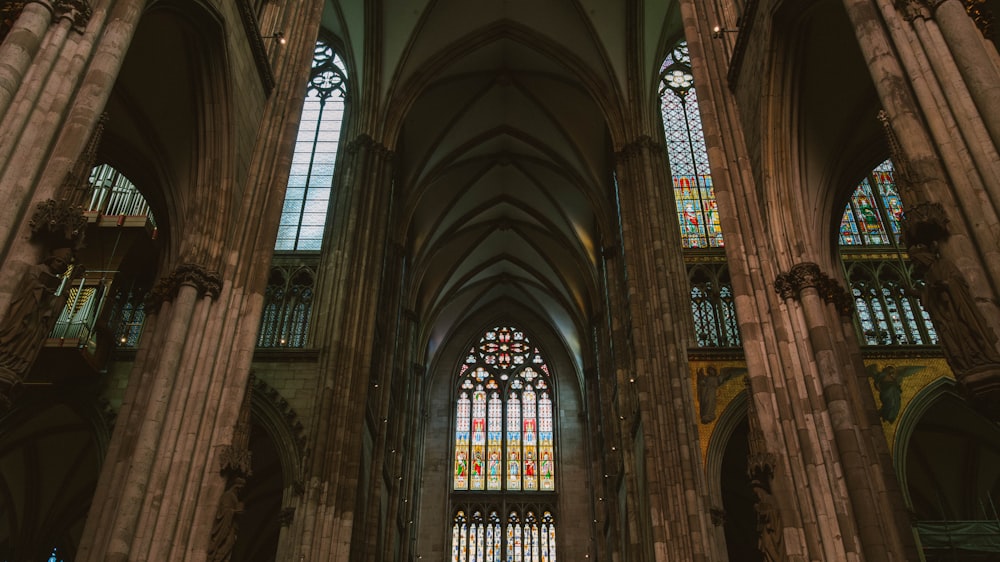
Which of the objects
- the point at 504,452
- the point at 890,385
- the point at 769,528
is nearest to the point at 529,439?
the point at 504,452

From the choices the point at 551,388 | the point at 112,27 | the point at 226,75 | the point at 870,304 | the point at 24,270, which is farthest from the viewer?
the point at 551,388

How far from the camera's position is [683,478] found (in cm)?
1565

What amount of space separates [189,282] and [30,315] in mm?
4072

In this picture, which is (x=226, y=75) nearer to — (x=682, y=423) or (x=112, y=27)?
(x=112, y=27)

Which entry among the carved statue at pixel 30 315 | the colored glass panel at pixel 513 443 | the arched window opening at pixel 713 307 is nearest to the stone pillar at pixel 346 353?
the arched window opening at pixel 713 307

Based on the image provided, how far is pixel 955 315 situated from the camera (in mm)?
5516

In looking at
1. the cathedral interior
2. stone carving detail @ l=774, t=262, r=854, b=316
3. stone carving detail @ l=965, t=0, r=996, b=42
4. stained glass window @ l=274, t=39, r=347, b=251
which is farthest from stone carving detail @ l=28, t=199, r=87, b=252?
stained glass window @ l=274, t=39, r=347, b=251

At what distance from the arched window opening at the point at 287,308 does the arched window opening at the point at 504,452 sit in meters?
14.3

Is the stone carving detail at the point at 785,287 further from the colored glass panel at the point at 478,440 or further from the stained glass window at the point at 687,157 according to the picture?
the colored glass panel at the point at 478,440

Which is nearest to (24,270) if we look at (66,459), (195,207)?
(195,207)

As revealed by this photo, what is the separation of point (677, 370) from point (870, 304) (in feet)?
15.7

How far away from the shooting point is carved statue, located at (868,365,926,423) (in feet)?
52.3

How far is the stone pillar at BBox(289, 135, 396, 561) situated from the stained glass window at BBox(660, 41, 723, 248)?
288 inches

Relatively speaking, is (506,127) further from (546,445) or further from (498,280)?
(546,445)
